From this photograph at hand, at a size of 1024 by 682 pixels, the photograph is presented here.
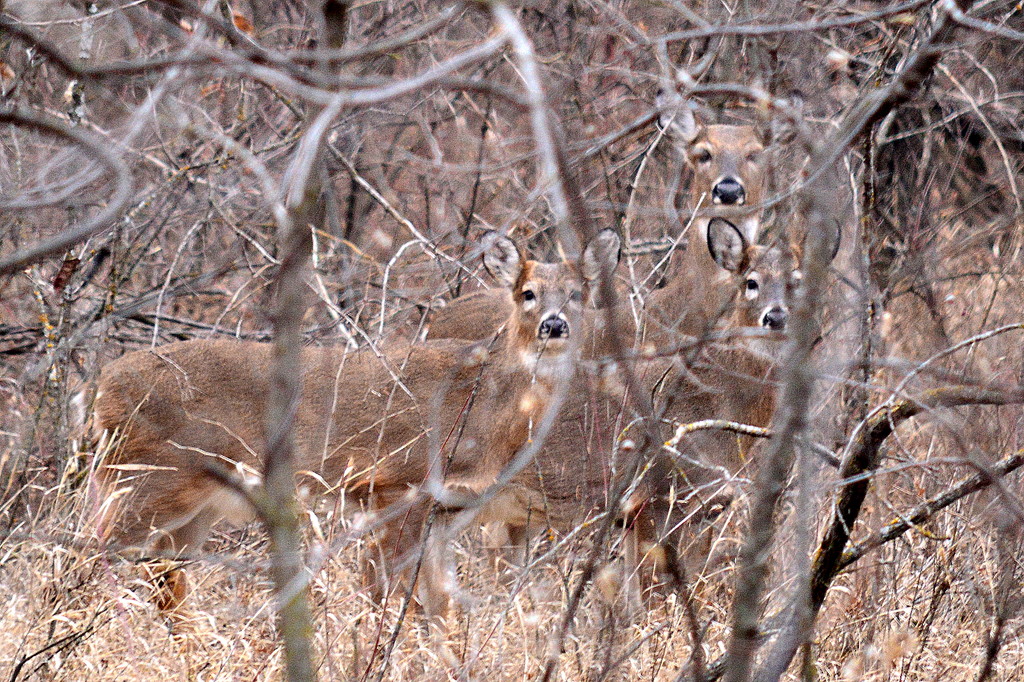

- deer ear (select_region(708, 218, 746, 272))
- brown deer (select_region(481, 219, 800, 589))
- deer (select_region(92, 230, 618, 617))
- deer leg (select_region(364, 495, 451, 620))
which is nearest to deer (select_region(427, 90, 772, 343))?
deer ear (select_region(708, 218, 746, 272))

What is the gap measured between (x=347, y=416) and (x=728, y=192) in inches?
102

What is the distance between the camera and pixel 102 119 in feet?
30.6

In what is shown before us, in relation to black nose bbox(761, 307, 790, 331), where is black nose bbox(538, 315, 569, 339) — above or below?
below

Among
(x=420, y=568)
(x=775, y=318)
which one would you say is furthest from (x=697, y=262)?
(x=420, y=568)

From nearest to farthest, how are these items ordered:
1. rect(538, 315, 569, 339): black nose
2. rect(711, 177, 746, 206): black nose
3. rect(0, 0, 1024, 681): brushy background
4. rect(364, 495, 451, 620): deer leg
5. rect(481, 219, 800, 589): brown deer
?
1. rect(0, 0, 1024, 681): brushy background
2. rect(364, 495, 451, 620): deer leg
3. rect(481, 219, 800, 589): brown deer
4. rect(538, 315, 569, 339): black nose
5. rect(711, 177, 746, 206): black nose

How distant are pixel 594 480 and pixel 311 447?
1.44m

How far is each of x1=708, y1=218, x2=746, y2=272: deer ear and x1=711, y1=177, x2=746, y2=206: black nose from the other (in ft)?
2.19

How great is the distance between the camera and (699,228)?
718cm

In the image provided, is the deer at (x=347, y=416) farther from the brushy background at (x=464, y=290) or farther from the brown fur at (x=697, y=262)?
the brown fur at (x=697, y=262)

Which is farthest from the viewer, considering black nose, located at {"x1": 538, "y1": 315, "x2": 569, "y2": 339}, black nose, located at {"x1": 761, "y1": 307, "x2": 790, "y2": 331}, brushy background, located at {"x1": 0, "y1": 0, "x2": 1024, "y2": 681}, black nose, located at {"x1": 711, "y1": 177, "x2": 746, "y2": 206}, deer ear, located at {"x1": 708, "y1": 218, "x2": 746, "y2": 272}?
black nose, located at {"x1": 711, "y1": 177, "x2": 746, "y2": 206}

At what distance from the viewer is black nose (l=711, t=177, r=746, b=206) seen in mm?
7188

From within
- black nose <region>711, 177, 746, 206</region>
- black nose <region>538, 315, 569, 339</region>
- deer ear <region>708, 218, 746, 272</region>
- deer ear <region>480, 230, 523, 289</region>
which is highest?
black nose <region>711, 177, 746, 206</region>

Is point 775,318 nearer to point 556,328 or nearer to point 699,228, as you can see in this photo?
point 556,328

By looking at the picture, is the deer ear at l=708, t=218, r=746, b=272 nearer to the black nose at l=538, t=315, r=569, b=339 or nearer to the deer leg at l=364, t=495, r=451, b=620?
the black nose at l=538, t=315, r=569, b=339
